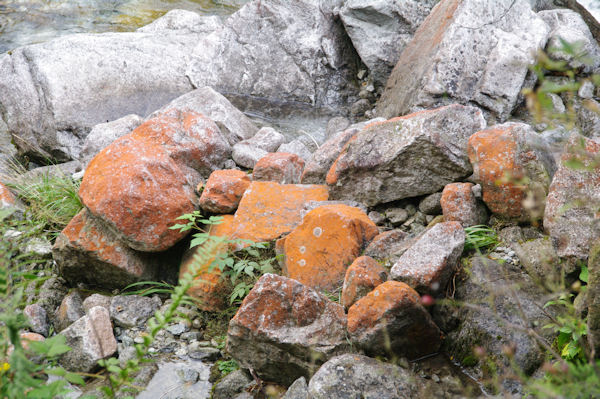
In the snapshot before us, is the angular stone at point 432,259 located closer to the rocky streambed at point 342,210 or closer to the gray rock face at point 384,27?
the rocky streambed at point 342,210

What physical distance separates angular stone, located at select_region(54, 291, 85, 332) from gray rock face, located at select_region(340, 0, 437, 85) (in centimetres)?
423

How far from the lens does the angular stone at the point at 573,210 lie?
2.44 m

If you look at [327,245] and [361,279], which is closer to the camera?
[361,279]

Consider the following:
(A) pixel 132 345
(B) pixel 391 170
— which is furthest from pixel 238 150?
(A) pixel 132 345

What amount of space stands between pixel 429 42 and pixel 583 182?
9.70 feet

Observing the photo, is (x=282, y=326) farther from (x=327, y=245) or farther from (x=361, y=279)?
(x=327, y=245)

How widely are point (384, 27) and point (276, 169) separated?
10.0ft

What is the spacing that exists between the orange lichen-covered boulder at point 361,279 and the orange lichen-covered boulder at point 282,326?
99mm

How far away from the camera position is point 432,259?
271 cm

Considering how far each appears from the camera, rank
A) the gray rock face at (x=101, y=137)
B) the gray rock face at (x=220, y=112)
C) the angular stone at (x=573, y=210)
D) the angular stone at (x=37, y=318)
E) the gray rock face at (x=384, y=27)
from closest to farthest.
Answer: the angular stone at (x=573, y=210) < the angular stone at (x=37, y=318) < the gray rock face at (x=220, y=112) < the gray rock face at (x=101, y=137) < the gray rock face at (x=384, y=27)

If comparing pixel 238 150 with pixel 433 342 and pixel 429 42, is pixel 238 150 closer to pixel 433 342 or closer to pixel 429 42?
pixel 429 42

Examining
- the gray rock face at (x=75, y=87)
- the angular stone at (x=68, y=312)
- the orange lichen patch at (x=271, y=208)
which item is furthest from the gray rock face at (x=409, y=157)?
the gray rock face at (x=75, y=87)

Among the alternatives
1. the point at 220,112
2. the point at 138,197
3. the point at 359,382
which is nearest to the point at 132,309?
the point at 138,197

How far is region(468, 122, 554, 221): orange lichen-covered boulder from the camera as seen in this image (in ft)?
9.68
